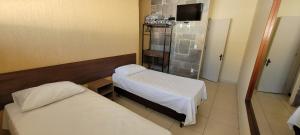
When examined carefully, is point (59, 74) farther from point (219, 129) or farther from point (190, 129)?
point (219, 129)

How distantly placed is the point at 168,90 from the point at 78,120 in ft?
4.39

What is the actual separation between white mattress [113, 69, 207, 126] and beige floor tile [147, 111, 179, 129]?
282 mm

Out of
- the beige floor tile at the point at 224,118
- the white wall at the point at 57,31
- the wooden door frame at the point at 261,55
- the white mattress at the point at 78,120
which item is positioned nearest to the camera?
the white mattress at the point at 78,120

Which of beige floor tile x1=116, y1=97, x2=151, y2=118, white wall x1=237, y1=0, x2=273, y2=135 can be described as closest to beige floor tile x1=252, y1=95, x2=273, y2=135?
white wall x1=237, y1=0, x2=273, y2=135

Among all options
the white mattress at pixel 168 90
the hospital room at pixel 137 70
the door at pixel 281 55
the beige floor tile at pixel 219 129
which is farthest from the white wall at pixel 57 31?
the door at pixel 281 55

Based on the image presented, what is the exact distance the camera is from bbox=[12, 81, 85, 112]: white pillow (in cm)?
151

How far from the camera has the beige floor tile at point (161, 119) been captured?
7.30 ft

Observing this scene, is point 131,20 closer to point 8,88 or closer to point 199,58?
point 199,58

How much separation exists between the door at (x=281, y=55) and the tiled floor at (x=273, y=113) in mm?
98

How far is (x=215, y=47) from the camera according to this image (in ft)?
13.3

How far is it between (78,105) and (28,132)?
50 centimetres

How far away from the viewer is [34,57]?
74.8 inches

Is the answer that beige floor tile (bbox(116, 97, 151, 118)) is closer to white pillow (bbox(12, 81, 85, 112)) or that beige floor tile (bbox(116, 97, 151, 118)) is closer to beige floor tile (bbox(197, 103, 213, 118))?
beige floor tile (bbox(197, 103, 213, 118))

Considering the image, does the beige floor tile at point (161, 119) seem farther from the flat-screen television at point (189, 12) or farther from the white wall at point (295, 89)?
the flat-screen television at point (189, 12)
